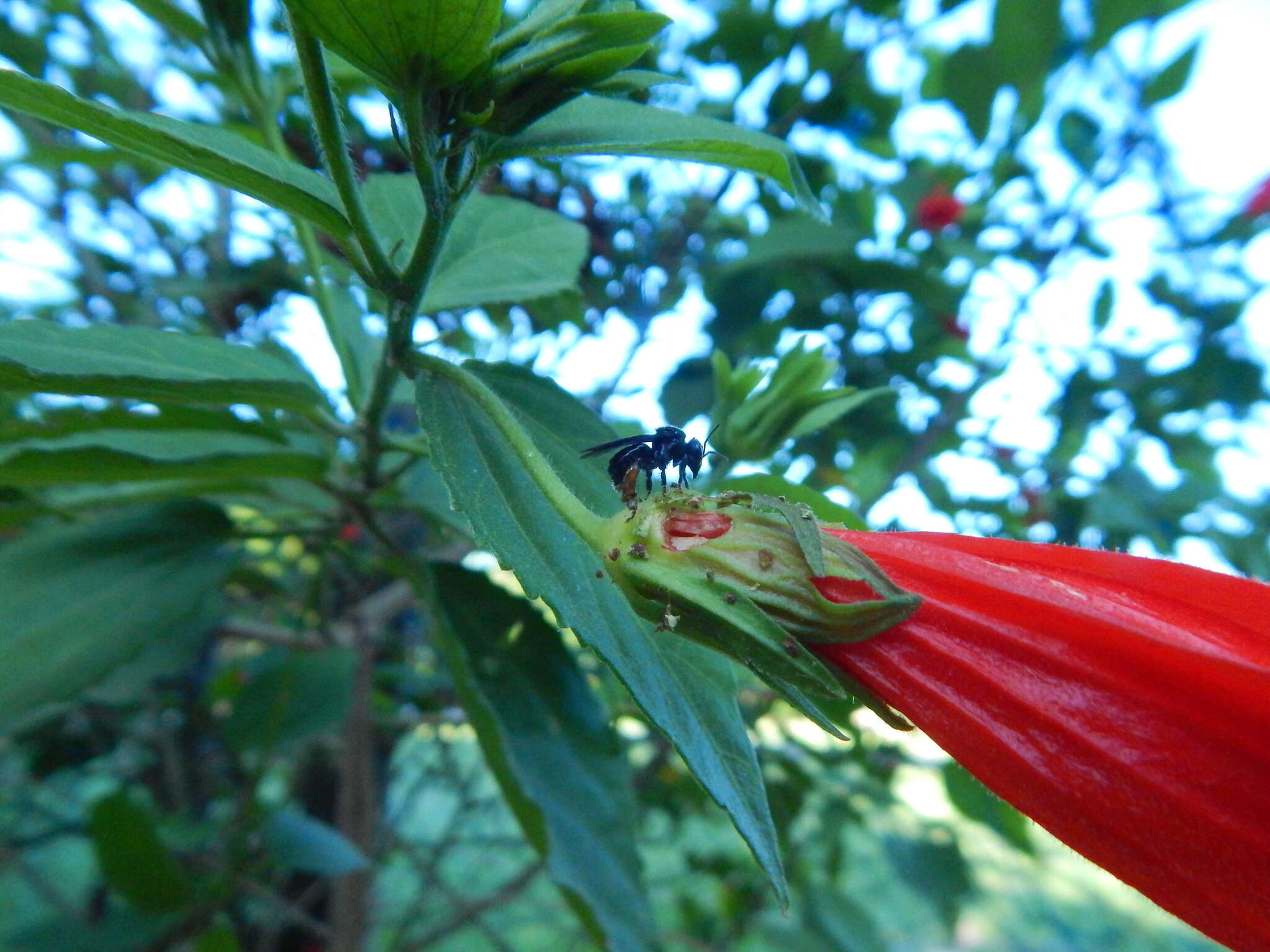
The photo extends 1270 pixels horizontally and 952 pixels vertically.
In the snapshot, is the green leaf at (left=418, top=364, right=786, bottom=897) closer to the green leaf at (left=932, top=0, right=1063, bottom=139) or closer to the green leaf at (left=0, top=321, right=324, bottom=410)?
the green leaf at (left=0, top=321, right=324, bottom=410)

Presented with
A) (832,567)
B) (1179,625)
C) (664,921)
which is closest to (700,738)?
(832,567)

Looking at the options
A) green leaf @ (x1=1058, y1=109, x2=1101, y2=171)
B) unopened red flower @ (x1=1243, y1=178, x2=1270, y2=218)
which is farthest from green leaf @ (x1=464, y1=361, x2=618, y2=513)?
unopened red flower @ (x1=1243, y1=178, x2=1270, y2=218)

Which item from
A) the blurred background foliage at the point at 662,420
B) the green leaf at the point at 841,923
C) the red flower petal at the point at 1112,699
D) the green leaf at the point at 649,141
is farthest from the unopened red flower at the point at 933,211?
the green leaf at the point at 841,923

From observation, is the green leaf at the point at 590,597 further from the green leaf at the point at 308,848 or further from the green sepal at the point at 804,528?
the green leaf at the point at 308,848

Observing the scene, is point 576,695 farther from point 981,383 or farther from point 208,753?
point 208,753

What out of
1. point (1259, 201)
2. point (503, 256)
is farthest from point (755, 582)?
point (1259, 201)

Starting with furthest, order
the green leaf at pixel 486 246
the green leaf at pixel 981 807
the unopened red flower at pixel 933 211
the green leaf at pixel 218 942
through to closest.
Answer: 1. the unopened red flower at pixel 933 211
2. the green leaf at pixel 981 807
3. the green leaf at pixel 218 942
4. the green leaf at pixel 486 246
